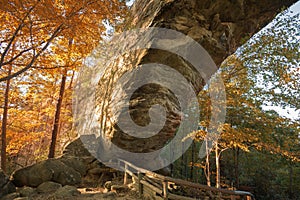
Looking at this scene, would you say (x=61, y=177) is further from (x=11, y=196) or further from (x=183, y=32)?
(x=183, y=32)

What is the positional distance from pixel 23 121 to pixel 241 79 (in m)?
12.1

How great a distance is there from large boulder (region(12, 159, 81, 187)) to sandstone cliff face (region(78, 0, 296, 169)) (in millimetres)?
2133

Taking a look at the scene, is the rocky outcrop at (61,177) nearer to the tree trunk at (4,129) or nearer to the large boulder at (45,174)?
the large boulder at (45,174)

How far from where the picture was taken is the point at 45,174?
6.93 meters

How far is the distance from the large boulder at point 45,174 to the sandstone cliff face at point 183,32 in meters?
2.13

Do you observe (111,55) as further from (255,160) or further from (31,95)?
(255,160)

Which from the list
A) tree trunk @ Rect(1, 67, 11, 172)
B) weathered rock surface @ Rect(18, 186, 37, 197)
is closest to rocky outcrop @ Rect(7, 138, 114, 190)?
weathered rock surface @ Rect(18, 186, 37, 197)

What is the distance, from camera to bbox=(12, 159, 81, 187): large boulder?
21.9 feet

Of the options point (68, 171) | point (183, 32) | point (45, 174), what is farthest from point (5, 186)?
point (183, 32)

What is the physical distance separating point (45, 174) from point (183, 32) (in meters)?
7.76

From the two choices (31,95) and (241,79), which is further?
(31,95)

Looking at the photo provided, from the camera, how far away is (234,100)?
805cm

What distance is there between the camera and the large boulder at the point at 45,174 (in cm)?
666

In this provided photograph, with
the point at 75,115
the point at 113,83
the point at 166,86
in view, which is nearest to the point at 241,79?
the point at 166,86
